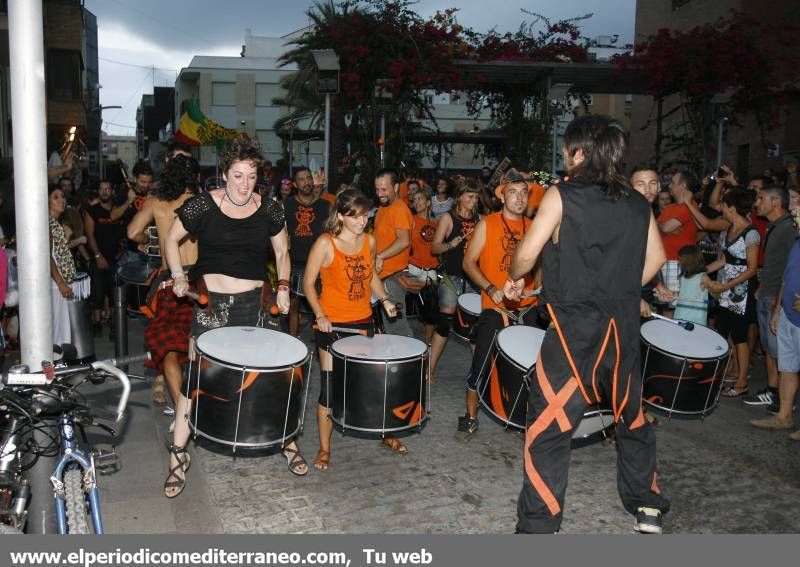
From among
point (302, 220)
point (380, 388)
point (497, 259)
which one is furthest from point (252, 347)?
point (302, 220)

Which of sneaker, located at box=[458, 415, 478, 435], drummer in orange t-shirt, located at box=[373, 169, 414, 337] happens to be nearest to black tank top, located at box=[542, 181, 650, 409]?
sneaker, located at box=[458, 415, 478, 435]

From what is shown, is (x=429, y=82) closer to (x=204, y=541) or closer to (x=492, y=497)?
(x=492, y=497)

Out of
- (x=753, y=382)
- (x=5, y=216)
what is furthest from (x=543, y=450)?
(x=753, y=382)

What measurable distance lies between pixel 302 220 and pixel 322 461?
403cm

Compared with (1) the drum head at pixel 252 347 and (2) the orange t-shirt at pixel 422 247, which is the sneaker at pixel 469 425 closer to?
(1) the drum head at pixel 252 347

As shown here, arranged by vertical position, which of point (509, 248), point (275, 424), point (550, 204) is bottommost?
point (275, 424)

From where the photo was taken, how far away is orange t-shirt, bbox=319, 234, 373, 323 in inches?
204

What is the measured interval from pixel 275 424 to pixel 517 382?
135cm

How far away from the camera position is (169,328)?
18.1ft

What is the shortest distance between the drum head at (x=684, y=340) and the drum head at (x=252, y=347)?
2375 millimetres

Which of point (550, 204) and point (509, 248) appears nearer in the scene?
point (550, 204)

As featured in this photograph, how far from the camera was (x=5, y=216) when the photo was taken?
6223 mm

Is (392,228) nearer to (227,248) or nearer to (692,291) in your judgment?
(692,291)

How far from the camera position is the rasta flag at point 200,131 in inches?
595
